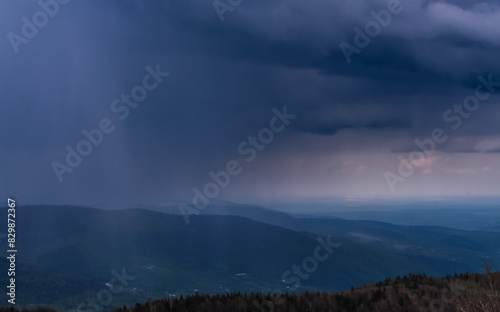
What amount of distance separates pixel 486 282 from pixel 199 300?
39.9 feet

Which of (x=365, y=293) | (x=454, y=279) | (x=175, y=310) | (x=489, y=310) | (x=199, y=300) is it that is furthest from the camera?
(x=454, y=279)

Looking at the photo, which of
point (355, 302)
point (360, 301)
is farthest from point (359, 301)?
point (355, 302)

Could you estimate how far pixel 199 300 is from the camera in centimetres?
1798

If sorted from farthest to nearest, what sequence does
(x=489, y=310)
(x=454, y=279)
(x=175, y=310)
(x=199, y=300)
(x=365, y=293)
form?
(x=454, y=279) < (x=365, y=293) < (x=199, y=300) < (x=175, y=310) < (x=489, y=310)

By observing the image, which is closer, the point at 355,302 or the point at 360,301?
the point at 355,302

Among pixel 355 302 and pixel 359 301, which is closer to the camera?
pixel 355 302

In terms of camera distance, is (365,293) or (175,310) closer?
(175,310)

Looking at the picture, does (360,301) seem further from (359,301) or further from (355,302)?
(355,302)

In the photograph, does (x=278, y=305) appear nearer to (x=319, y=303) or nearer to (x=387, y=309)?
(x=319, y=303)

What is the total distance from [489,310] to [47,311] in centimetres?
1464

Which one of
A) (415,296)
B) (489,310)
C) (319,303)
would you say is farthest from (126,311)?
(489,310)

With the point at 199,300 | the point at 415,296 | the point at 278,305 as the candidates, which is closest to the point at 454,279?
the point at 415,296

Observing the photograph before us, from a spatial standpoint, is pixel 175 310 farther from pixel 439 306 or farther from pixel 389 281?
pixel 389 281

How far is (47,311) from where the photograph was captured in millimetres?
16797
